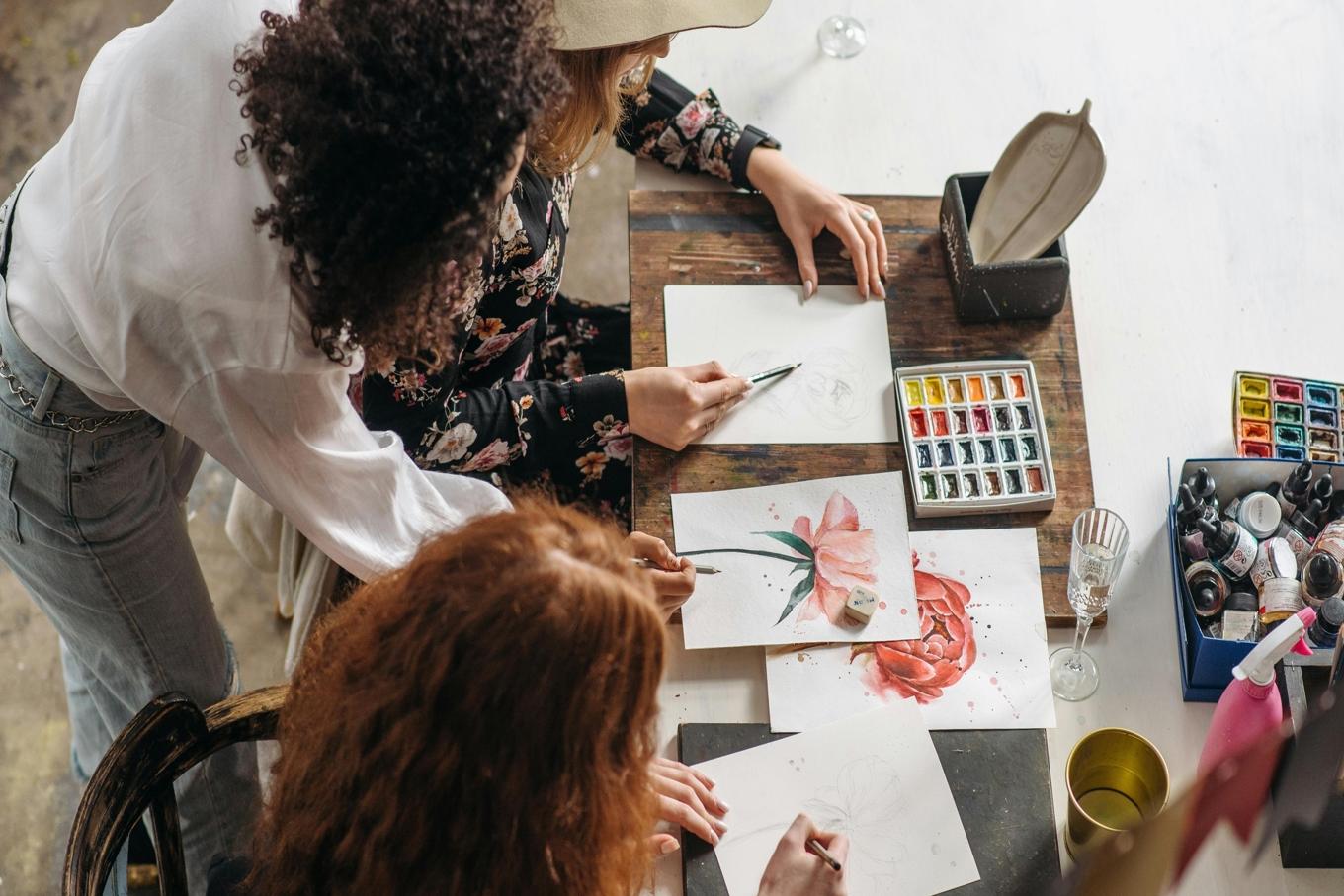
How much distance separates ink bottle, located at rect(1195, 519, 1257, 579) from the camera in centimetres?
125

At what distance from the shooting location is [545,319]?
163 centimetres

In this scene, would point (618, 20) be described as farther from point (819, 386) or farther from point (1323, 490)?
point (1323, 490)

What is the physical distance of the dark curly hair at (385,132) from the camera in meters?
0.87

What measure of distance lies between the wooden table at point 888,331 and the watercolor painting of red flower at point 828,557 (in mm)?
60

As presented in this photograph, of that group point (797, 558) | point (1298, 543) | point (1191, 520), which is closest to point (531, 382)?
point (797, 558)

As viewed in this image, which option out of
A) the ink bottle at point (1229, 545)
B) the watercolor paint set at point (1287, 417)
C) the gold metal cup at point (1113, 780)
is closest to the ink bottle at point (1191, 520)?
the ink bottle at point (1229, 545)

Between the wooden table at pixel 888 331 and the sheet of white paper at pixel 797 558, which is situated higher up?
the wooden table at pixel 888 331

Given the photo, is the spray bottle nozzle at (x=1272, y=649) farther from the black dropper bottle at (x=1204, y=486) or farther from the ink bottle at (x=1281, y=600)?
the black dropper bottle at (x=1204, y=486)

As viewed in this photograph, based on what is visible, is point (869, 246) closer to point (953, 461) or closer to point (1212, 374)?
point (953, 461)

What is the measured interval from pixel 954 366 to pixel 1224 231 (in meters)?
0.47

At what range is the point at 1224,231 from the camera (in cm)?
154

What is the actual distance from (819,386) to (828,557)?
0.75ft

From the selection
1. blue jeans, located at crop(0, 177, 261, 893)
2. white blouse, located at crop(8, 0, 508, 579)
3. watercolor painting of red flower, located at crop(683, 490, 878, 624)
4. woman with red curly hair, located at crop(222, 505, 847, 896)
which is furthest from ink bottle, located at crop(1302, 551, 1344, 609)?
blue jeans, located at crop(0, 177, 261, 893)

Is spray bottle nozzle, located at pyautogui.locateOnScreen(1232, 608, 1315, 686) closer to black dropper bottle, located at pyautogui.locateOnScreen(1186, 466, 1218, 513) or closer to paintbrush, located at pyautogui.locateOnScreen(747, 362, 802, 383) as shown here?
black dropper bottle, located at pyautogui.locateOnScreen(1186, 466, 1218, 513)
